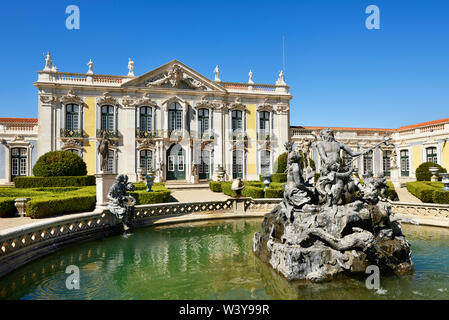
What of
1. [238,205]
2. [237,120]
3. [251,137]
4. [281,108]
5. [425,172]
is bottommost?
[238,205]

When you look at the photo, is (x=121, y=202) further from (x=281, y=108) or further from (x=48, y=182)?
(x=281, y=108)

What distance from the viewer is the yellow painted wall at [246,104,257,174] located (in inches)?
1065

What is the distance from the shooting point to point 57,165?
16.4 meters

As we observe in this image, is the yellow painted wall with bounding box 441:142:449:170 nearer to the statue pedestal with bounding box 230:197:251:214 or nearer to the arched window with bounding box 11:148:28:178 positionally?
the statue pedestal with bounding box 230:197:251:214

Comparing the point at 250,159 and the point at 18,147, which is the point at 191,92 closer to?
the point at 250,159

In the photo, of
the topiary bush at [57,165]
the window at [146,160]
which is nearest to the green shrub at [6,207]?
the topiary bush at [57,165]

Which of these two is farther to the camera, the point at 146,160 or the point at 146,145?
the point at 146,160

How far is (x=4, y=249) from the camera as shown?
5.50 meters

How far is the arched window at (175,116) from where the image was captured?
25.5 meters

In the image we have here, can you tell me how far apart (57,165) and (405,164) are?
2993cm

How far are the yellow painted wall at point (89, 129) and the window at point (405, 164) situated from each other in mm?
29039

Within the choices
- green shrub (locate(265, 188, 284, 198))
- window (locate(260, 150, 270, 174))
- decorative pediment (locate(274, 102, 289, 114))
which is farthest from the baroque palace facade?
green shrub (locate(265, 188, 284, 198))

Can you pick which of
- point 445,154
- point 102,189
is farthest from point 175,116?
point 445,154
